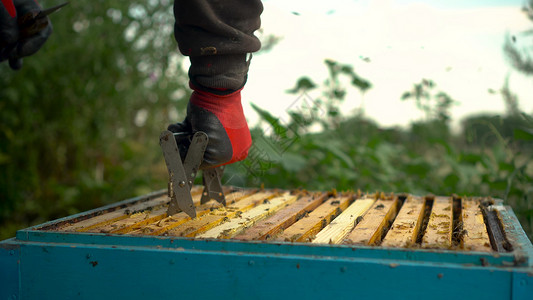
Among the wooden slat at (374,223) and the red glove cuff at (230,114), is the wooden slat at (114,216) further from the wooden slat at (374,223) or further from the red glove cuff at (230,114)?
the wooden slat at (374,223)

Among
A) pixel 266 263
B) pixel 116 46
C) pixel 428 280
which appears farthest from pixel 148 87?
pixel 428 280

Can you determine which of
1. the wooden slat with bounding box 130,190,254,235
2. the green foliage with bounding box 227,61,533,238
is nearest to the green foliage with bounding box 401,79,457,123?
the green foliage with bounding box 227,61,533,238

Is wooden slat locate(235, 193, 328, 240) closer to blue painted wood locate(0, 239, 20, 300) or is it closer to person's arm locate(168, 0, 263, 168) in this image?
person's arm locate(168, 0, 263, 168)

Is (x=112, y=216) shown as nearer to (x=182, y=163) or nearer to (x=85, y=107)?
(x=182, y=163)

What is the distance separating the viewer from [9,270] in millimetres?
1441

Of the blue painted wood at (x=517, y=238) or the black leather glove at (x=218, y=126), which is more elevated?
the black leather glove at (x=218, y=126)

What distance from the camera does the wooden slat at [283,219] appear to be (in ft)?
4.82

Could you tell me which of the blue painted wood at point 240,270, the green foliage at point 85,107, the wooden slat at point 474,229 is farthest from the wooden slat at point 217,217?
the green foliage at point 85,107

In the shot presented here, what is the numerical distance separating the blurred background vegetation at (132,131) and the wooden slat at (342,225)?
97cm

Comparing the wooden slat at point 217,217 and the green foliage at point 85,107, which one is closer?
the wooden slat at point 217,217

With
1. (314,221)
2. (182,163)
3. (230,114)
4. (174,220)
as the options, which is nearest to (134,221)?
(174,220)

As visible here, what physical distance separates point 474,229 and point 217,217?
2.88 feet

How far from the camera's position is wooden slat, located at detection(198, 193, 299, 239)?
1.49m

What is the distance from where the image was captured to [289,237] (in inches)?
57.0
